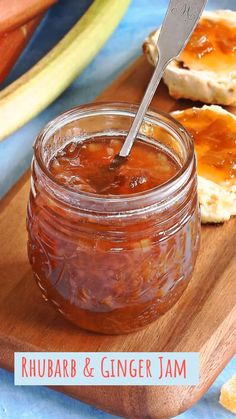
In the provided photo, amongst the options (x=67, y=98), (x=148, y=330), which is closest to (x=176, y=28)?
(x=148, y=330)

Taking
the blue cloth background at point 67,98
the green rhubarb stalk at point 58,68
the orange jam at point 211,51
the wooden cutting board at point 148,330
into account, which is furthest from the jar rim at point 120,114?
the orange jam at point 211,51

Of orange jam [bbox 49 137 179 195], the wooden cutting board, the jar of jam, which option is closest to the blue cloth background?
the wooden cutting board

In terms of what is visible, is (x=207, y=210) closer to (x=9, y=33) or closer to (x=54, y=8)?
(x=9, y=33)

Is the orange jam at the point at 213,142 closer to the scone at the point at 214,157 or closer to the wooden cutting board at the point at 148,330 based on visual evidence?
the scone at the point at 214,157

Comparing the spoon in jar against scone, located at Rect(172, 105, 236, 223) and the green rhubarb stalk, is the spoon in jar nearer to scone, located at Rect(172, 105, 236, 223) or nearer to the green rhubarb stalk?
scone, located at Rect(172, 105, 236, 223)

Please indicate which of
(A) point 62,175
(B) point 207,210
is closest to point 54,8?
(B) point 207,210

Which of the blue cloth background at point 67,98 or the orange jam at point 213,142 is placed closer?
the blue cloth background at point 67,98
